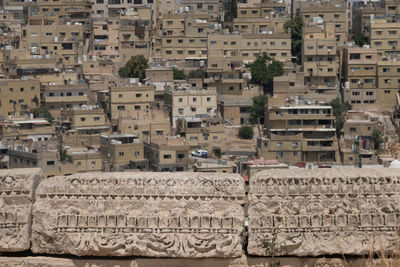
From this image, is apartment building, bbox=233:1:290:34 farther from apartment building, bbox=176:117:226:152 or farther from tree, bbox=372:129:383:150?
tree, bbox=372:129:383:150

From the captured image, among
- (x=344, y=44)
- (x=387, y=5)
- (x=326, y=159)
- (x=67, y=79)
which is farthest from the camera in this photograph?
(x=387, y=5)

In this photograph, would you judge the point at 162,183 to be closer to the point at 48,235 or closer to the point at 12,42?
the point at 48,235

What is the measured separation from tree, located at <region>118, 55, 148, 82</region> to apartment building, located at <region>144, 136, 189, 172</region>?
303 inches

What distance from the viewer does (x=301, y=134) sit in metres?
29.8

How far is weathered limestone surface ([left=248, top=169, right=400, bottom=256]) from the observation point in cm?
518

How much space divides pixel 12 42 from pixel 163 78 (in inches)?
278

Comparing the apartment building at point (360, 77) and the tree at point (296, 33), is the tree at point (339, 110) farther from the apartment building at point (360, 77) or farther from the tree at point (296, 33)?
the tree at point (296, 33)

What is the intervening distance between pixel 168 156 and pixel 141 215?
72.2 feet

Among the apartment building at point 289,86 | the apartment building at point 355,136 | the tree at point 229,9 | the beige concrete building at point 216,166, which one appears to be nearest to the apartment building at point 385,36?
the apartment building at point 289,86

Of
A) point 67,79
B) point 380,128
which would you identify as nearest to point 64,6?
point 67,79

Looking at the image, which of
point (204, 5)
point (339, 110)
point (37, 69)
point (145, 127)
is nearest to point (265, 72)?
point (339, 110)

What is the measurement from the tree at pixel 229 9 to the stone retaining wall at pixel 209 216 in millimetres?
36876

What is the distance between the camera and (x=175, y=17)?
38.3m

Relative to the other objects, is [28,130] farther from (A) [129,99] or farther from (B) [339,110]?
(B) [339,110]
